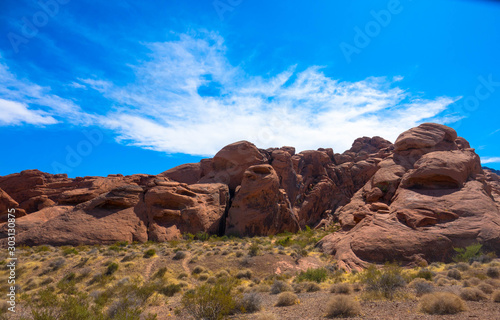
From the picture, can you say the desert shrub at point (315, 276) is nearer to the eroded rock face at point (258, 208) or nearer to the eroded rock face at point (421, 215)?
the eroded rock face at point (421, 215)

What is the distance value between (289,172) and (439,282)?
3102 centimetres

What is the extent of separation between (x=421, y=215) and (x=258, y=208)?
15880 millimetres

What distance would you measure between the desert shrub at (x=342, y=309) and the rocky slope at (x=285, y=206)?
9033 mm

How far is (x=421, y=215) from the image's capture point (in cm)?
1797

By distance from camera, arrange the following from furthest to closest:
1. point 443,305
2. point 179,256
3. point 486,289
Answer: point 179,256 → point 486,289 → point 443,305

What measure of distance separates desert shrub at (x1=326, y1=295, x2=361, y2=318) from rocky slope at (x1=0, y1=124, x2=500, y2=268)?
29.6 feet

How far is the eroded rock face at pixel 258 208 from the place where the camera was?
28.8m

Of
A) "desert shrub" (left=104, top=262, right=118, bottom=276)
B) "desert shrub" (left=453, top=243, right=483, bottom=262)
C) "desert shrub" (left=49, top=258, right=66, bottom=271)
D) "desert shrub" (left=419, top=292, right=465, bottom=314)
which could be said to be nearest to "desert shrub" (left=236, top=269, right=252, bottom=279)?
"desert shrub" (left=104, top=262, right=118, bottom=276)

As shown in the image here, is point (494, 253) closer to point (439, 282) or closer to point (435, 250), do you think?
point (435, 250)

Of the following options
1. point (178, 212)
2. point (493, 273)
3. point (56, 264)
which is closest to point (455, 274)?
point (493, 273)

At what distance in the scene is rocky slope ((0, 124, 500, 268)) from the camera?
55.4 ft

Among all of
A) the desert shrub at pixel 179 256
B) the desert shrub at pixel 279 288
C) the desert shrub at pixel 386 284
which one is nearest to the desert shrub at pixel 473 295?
the desert shrub at pixel 386 284

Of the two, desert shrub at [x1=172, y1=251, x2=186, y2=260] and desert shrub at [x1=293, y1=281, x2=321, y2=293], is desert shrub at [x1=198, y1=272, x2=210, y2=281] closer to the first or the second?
desert shrub at [x1=172, y1=251, x2=186, y2=260]

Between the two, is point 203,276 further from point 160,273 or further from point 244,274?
point 160,273
